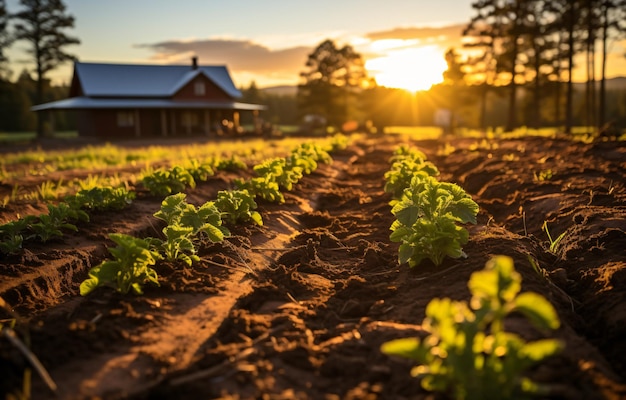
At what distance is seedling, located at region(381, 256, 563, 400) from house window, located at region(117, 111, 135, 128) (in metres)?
42.0

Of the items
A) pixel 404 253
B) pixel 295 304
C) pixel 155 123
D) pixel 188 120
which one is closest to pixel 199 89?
pixel 188 120

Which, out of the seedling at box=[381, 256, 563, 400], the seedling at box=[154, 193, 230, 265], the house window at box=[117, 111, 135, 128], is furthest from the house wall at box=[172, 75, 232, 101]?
the seedling at box=[381, 256, 563, 400]

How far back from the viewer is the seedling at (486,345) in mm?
2432

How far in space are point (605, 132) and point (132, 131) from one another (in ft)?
109

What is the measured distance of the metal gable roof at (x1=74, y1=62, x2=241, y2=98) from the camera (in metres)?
43.5

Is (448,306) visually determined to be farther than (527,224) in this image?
No

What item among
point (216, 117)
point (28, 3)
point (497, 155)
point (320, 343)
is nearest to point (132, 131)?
point (216, 117)

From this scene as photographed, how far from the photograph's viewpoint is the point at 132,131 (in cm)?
4191

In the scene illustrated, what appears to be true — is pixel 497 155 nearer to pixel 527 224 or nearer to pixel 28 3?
pixel 527 224

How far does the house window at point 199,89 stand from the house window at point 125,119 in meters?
5.60

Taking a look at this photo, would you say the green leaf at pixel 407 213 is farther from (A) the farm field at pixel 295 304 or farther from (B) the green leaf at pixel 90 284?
(B) the green leaf at pixel 90 284

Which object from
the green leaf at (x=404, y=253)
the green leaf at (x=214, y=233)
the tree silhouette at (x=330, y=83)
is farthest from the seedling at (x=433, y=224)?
the tree silhouette at (x=330, y=83)

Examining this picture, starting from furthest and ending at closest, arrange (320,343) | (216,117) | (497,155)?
(216,117), (497,155), (320,343)

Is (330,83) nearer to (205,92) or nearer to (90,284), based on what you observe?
(205,92)
